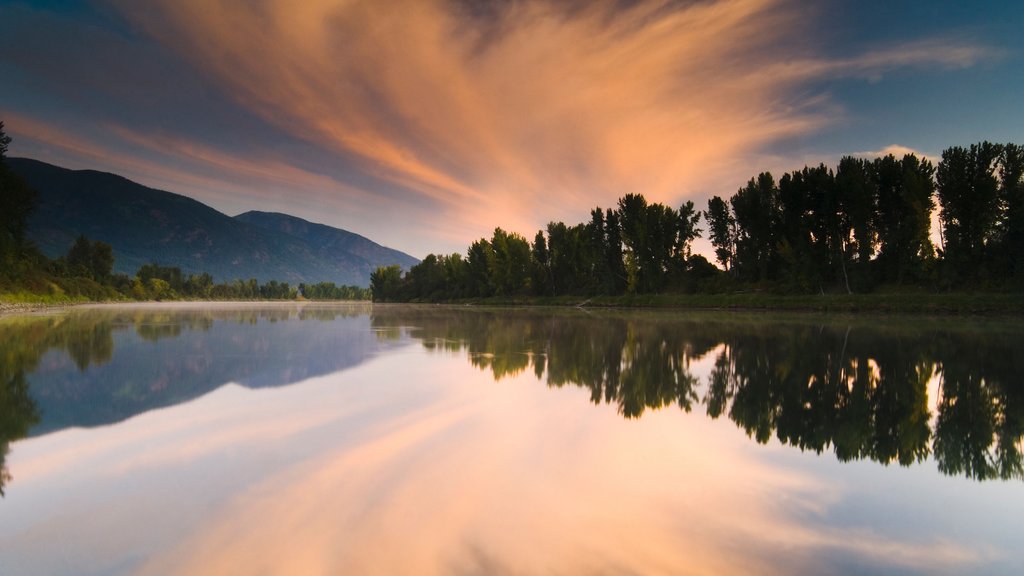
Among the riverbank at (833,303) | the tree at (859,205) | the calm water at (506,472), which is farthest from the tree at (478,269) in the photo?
the calm water at (506,472)

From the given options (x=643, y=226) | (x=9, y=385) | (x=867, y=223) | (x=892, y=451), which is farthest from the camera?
(x=643, y=226)

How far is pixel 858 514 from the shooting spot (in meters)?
4.67

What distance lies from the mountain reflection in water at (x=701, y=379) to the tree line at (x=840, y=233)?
3336cm

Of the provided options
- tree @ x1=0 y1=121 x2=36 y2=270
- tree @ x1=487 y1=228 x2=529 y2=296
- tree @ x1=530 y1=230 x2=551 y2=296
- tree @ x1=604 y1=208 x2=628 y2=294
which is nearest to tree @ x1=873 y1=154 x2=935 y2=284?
tree @ x1=604 y1=208 x2=628 y2=294

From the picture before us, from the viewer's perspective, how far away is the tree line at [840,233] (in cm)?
4653

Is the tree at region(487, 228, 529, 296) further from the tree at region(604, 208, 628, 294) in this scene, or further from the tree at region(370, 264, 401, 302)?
the tree at region(370, 264, 401, 302)

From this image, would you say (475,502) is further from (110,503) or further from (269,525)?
(110,503)

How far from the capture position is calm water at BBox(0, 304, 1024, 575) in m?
3.88

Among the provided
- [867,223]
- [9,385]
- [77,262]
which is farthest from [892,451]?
A: [77,262]

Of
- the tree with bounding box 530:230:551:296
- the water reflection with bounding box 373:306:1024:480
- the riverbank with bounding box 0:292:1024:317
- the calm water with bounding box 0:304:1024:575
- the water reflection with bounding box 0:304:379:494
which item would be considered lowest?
the water reflection with bounding box 0:304:379:494

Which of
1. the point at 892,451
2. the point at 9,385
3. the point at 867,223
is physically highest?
Answer: the point at 867,223

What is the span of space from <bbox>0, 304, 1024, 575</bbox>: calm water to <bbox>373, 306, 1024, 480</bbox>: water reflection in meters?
0.08

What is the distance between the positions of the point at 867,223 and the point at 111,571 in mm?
62273

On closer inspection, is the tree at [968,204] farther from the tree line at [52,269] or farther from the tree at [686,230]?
the tree line at [52,269]
